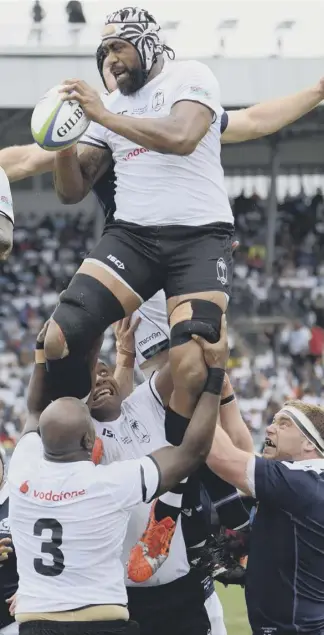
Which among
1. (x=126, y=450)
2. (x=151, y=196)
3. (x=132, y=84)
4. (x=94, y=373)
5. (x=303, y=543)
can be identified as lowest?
(x=303, y=543)

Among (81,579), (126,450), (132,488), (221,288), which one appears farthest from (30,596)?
(221,288)

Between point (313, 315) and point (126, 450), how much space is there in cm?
1635

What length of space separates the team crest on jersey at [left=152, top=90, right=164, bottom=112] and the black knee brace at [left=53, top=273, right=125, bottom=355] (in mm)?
814

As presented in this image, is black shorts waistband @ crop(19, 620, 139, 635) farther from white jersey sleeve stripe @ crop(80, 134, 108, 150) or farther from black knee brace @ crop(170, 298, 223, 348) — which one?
white jersey sleeve stripe @ crop(80, 134, 108, 150)

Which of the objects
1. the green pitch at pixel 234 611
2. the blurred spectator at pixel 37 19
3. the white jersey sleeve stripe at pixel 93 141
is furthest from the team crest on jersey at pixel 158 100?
the blurred spectator at pixel 37 19

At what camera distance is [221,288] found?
5.23 metres

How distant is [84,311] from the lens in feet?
17.0

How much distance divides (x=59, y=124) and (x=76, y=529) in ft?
5.42

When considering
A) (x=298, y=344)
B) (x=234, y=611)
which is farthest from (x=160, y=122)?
(x=298, y=344)

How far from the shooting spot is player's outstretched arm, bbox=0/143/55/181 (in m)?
5.90

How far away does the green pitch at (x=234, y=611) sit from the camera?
9.71m

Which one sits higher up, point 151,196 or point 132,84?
point 132,84

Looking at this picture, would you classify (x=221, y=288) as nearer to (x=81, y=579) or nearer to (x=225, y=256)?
(x=225, y=256)

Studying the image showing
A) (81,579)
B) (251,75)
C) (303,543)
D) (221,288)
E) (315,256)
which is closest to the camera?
(81,579)
